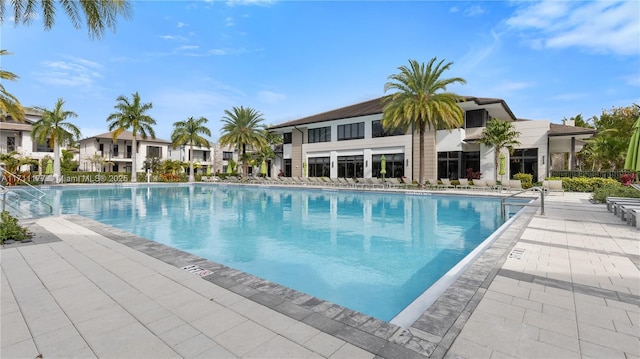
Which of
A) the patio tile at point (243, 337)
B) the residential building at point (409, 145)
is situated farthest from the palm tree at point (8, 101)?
the residential building at point (409, 145)

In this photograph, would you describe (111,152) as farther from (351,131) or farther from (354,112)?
(354,112)

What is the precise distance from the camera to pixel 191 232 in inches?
384

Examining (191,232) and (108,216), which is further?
(108,216)

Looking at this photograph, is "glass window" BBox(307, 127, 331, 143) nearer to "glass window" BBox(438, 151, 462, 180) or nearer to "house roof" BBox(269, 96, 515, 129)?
"house roof" BBox(269, 96, 515, 129)

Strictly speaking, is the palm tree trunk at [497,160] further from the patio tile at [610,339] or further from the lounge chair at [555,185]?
the patio tile at [610,339]

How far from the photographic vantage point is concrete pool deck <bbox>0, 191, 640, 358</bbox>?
2.56 metres

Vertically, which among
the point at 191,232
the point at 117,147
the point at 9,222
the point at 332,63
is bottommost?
the point at 191,232

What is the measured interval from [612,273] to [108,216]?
15242mm

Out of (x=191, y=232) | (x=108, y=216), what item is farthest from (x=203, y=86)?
(x=191, y=232)

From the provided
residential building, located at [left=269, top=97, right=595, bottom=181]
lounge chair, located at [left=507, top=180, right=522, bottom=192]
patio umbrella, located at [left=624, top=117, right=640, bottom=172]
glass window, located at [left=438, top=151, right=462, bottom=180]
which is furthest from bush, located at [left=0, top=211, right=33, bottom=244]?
glass window, located at [left=438, top=151, right=462, bottom=180]

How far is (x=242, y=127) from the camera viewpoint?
36000 mm

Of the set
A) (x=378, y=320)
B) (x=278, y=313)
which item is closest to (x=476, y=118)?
(x=378, y=320)

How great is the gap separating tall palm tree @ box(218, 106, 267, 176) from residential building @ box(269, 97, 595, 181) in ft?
7.74

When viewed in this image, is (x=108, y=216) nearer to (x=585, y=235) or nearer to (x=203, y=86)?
(x=585, y=235)
